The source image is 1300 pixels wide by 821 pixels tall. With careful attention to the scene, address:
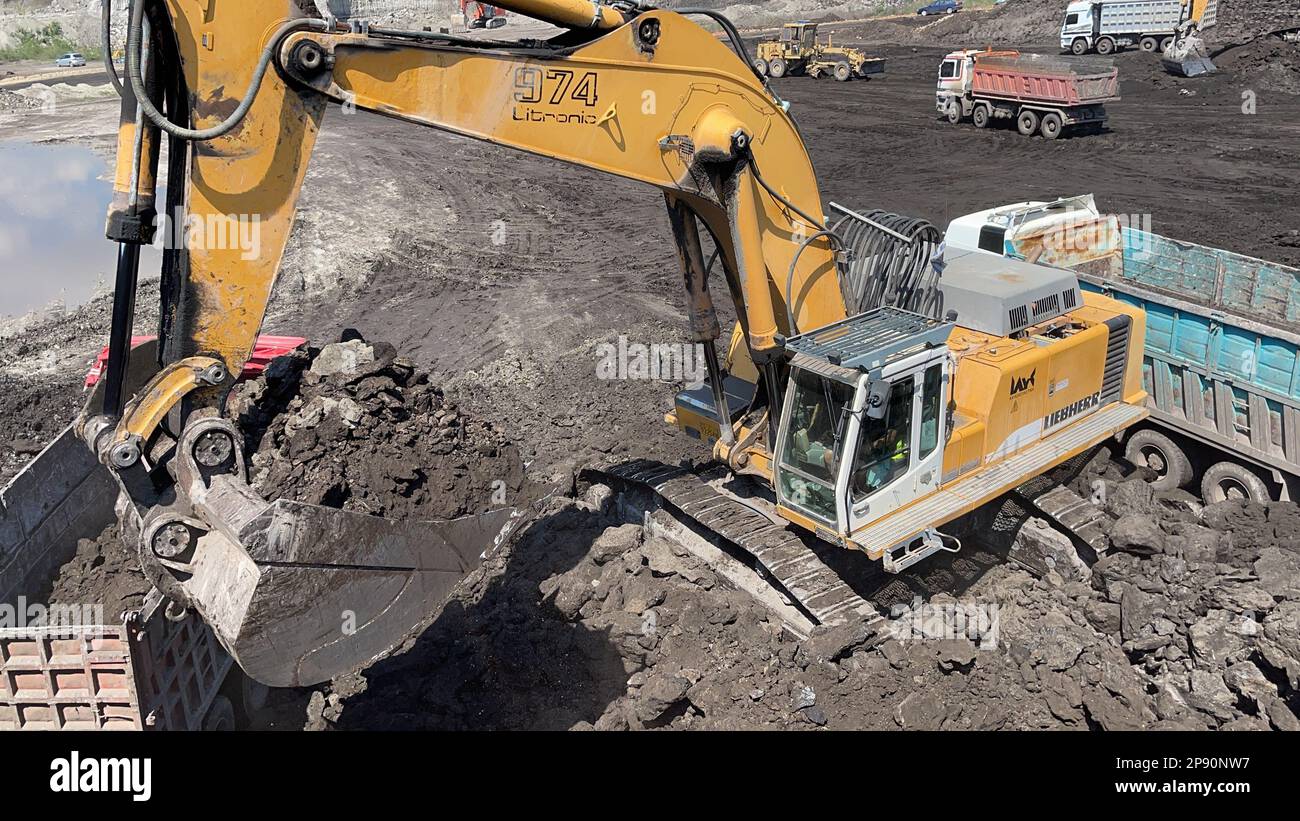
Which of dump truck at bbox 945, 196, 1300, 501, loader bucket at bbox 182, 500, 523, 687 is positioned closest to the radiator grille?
dump truck at bbox 945, 196, 1300, 501

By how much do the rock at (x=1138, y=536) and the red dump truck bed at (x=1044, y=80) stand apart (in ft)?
64.9

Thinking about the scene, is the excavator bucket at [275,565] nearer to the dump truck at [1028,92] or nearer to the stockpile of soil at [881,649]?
the stockpile of soil at [881,649]

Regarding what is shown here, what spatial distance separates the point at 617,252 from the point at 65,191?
1317 cm

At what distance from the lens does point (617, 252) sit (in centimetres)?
1881

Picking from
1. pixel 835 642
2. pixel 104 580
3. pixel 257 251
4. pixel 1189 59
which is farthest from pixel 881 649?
pixel 1189 59

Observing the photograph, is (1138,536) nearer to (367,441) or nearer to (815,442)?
(815,442)

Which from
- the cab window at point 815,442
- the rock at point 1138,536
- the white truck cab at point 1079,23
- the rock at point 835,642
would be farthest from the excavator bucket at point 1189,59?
the rock at point 835,642

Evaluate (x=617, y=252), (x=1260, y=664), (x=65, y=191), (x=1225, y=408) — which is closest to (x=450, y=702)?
(x=1260, y=664)

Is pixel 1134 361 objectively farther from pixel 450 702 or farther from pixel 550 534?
pixel 450 702

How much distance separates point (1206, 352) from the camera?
9898 mm

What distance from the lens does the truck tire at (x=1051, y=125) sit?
25506 millimetres

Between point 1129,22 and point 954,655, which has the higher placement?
point 1129,22

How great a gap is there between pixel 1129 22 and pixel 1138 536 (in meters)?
34.1

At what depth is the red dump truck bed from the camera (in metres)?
25.4
